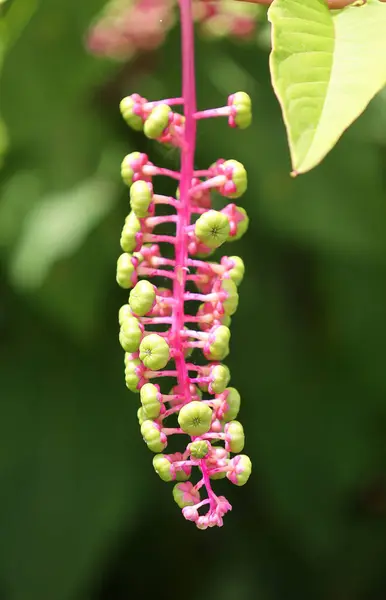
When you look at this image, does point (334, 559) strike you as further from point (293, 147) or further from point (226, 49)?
point (293, 147)

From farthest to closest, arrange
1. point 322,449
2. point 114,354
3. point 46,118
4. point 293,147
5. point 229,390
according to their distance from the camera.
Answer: point 322,449
point 114,354
point 46,118
point 229,390
point 293,147

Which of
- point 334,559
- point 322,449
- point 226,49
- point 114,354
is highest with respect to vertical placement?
point 226,49

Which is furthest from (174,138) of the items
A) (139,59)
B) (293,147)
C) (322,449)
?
(322,449)

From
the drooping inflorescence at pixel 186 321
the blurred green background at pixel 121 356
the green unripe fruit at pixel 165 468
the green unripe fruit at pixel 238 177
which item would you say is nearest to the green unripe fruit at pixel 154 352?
the drooping inflorescence at pixel 186 321

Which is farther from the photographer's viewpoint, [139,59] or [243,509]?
[243,509]

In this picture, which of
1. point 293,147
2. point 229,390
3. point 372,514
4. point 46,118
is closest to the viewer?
point 293,147

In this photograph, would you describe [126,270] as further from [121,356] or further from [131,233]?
[121,356]

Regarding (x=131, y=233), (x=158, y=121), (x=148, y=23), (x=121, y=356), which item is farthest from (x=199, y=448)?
(x=121, y=356)

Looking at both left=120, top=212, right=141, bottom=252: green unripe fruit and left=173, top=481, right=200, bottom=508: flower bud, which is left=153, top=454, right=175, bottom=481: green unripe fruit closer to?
left=173, top=481, right=200, bottom=508: flower bud
